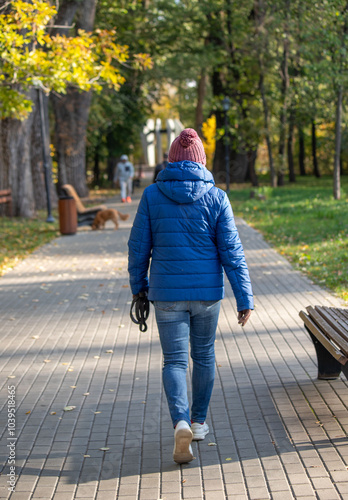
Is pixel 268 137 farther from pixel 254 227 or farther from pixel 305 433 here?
pixel 305 433

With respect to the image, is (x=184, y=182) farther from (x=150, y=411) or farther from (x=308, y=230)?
(x=308, y=230)

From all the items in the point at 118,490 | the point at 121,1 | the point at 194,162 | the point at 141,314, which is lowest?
the point at 118,490

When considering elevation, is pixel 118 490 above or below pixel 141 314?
below

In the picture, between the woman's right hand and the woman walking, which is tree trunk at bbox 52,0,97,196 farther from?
the woman's right hand

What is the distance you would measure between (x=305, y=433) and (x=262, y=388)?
0.95m

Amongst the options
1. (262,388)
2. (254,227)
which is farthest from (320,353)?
(254,227)

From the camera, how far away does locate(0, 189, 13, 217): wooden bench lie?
1954 centimetres

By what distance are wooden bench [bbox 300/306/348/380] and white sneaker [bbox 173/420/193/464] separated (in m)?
1.08

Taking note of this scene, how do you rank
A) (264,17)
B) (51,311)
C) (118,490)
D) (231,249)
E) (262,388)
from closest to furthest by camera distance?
1. (118,490)
2. (231,249)
3. (262,388)
4. (51,311)
5. (264,17)

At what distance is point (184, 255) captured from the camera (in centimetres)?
398

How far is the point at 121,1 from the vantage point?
29875 mm

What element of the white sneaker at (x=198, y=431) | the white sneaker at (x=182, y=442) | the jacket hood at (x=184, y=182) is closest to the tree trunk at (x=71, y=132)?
the jacket hood at (x=184, y=182)

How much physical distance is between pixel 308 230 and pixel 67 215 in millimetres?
5741

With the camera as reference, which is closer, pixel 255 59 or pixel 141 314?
pixel 141 314
